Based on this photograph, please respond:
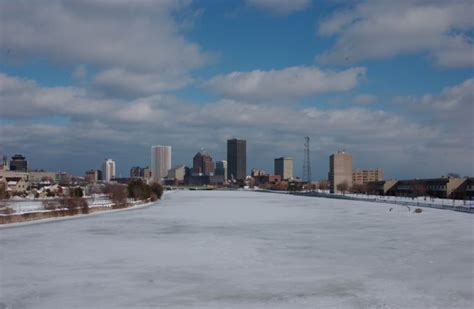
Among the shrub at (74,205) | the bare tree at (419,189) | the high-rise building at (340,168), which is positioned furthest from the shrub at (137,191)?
the high-rise building at (340,168)

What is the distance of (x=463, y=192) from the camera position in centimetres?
9412

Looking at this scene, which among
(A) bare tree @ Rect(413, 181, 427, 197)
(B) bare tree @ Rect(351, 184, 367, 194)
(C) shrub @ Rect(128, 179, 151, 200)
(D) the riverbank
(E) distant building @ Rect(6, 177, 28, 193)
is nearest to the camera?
(D) the riverbank

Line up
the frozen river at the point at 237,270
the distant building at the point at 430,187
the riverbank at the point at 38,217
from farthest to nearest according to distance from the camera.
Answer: the distant building at the point at 430,187 < the riverbank at the point at 38,217 < the frozen river at the point at 237,270

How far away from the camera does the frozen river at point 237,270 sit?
456 inches

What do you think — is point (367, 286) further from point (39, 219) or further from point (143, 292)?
point (39, 219)

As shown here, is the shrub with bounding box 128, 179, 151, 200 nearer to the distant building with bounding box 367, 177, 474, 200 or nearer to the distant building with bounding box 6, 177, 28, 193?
the distant building with bounding box 6, 177, 28, 193

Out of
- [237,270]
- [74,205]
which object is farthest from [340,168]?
[237,270]

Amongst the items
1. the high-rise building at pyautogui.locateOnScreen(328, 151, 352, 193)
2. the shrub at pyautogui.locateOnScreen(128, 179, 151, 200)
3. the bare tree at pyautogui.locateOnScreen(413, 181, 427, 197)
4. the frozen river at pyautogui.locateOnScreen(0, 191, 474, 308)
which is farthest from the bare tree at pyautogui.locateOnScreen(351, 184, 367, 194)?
the frozen river at pyautogui.locateOnScreen(0, 191, 474, 308)

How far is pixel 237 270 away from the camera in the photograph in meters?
15.3

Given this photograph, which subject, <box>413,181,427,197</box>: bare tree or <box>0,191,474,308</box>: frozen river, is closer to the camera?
<box>0,191,474,308</box>: frozen river

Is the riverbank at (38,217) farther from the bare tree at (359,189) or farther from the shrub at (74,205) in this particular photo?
the bare tree at (359,189)

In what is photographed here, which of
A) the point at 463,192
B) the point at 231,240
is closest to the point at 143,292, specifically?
the point at 231,240

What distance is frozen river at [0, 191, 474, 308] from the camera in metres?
11.6

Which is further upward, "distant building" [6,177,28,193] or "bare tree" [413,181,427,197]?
"distant building" [6,177,28,193]
